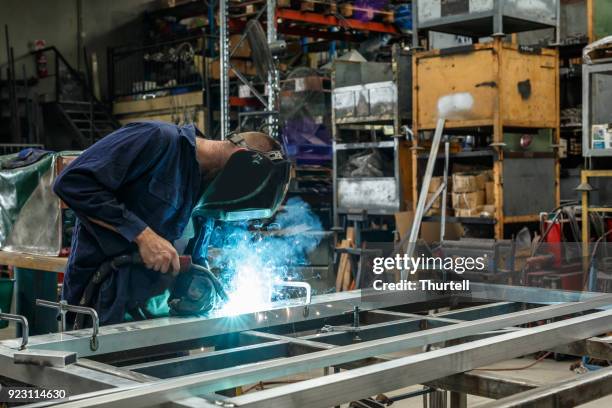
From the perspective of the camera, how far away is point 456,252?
692 centimetres

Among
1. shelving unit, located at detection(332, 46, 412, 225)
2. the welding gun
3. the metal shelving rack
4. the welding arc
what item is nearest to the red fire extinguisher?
the metal shelving rack

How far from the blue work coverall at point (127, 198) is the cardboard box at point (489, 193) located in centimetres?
483

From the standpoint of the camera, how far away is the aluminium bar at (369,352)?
1.77 meters

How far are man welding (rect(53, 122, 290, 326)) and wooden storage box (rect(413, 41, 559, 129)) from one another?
4.55 meters

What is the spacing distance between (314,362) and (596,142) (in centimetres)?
568

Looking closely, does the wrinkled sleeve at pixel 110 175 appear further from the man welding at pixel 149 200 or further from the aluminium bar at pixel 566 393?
the aluminium bar at pixel 566 393

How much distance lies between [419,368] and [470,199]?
18.6 feet

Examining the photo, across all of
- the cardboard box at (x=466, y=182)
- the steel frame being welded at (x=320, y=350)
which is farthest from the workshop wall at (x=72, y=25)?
the steel frame being welded at (x=320, y=350)

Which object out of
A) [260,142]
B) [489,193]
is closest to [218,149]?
[260,142]

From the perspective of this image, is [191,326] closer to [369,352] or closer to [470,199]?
[369,352]

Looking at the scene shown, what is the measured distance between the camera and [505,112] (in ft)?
24.2

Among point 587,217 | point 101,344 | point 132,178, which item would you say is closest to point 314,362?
point 101,344

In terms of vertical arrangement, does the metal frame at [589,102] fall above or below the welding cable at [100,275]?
above

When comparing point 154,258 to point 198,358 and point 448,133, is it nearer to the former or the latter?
point 198,358
